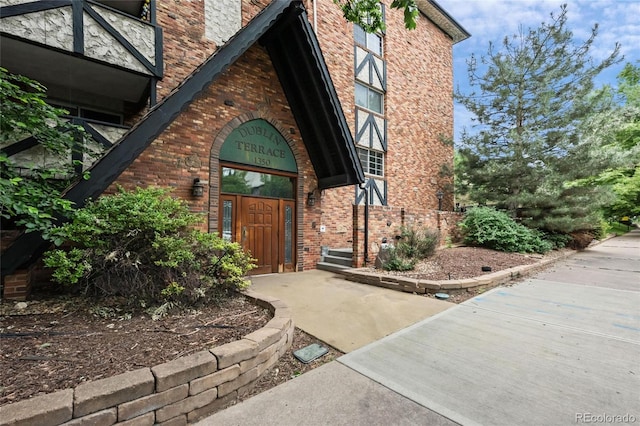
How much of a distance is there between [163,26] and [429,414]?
314 inches

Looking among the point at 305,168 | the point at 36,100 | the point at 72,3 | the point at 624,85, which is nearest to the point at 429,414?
the point at 36,100

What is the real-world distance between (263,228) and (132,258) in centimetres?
381

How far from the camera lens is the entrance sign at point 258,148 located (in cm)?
661

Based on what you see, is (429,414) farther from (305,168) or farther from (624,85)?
(624,85)

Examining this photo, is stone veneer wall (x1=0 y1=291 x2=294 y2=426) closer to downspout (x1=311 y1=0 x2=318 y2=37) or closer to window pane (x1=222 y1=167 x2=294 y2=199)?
window pane (x1=222 y1=167 x2=294 y2=199)

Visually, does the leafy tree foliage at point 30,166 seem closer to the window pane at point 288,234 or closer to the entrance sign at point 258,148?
the entrance sign at point 258,148

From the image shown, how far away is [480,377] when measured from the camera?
2461mm

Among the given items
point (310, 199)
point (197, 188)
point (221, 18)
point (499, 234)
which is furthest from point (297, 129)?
point (499, 234)

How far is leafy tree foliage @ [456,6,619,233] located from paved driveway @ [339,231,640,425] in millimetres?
6441

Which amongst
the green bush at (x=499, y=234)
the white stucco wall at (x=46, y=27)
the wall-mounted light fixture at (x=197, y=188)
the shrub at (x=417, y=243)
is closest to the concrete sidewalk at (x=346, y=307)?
the shrub at (x=417, y=243)

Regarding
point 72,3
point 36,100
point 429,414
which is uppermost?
point 72,3

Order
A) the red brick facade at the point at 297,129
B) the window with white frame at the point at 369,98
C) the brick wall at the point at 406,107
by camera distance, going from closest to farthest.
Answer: the red brick facade at the point at 297,129 < the brick wall at the point at 406,107 < the window with white frame at the point at 369,98

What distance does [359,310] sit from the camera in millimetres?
4312

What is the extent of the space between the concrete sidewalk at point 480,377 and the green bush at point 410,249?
8.05 ft
